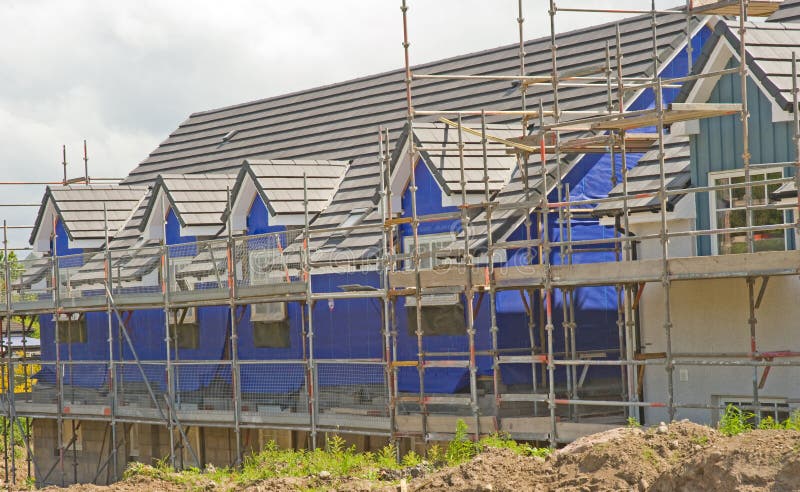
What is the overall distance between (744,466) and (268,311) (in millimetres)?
15055

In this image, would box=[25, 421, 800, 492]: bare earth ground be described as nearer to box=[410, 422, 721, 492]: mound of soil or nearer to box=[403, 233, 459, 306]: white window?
box=[410, 422, 721, 492]: mound of soil

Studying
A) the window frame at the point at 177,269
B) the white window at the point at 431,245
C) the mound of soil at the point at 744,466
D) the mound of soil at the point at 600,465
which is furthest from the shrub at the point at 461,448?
the window frame at the point at 177,269

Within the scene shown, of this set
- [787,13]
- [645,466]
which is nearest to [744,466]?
[645,466]

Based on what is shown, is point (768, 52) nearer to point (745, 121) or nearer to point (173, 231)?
point (745, 121)

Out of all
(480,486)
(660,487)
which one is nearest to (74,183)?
(480,486)

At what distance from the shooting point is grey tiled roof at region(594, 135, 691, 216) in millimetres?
19281

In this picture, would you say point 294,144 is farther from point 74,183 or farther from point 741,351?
point 741,351

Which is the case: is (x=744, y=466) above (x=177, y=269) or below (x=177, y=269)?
below

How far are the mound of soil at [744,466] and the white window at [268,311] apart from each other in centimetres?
1366

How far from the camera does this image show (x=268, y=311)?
26234 millimetres

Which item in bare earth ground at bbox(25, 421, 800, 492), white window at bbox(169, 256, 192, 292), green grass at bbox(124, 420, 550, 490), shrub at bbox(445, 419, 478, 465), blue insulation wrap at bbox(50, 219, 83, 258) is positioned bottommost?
green grass at bbox(124, 420, 550, 490)

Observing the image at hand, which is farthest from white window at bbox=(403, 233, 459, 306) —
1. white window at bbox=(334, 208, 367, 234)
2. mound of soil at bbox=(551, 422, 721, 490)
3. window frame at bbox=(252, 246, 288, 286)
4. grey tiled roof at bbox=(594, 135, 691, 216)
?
mound of soil at bbox=(551, 422, 721, 490)

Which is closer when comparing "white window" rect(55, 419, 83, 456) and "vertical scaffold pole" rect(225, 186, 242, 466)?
"vertical scaffold pole" rect(225, 186, 242, 466)

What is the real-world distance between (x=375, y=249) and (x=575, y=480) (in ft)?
33.6
